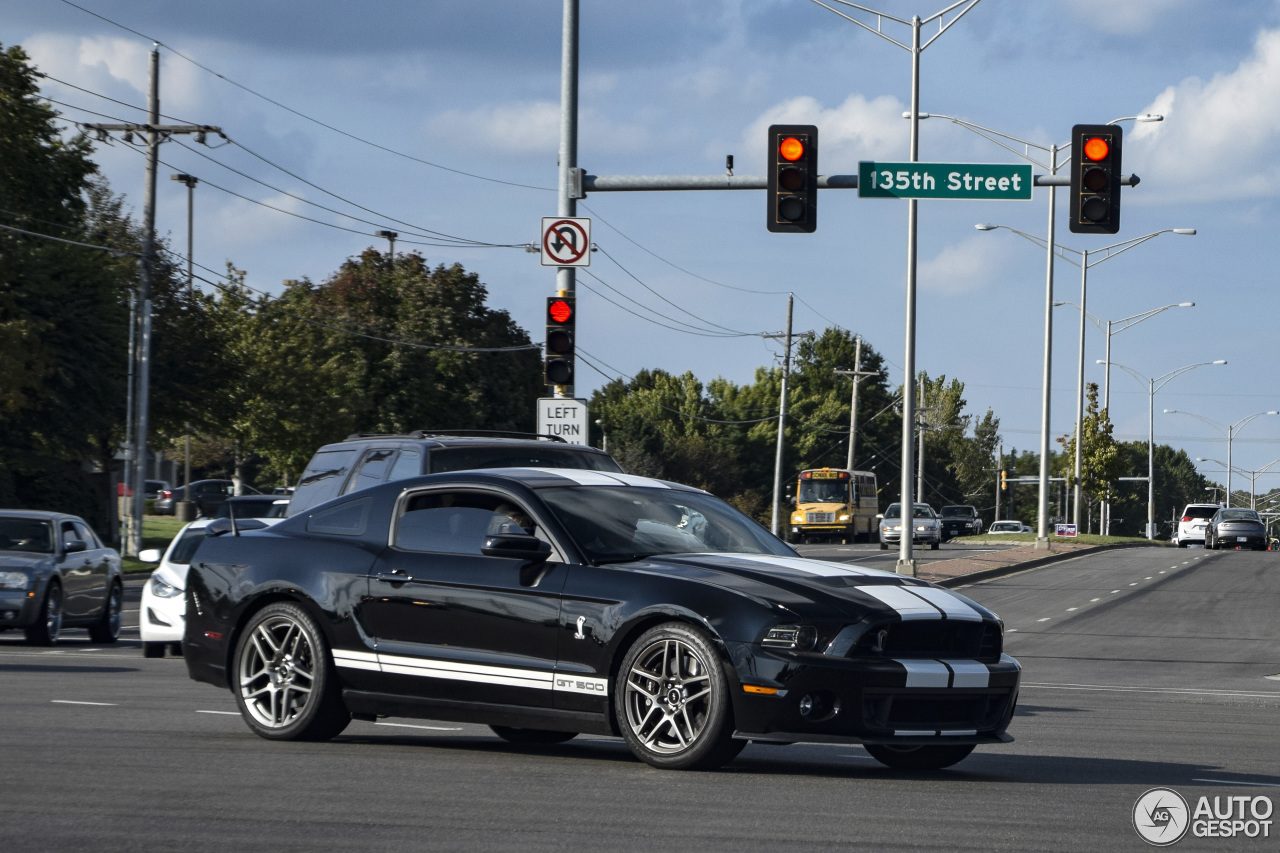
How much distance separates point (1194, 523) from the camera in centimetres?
6869

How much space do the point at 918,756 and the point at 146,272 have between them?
1363 inches

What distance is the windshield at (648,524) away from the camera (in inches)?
337

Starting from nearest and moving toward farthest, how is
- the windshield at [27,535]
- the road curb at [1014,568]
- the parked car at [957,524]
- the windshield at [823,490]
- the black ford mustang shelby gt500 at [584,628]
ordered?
the black ford mustang shelby gt500 at [584,628]
the windshield at [27,535]
the road curb at [1014,568]
the windshield at [823,490]
the parked car at [957,524]

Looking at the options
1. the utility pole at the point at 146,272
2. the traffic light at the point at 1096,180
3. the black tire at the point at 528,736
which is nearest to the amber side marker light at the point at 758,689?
the black tire at the point at 528,736

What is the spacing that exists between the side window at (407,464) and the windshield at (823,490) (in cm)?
5500

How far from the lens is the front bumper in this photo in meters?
7.61

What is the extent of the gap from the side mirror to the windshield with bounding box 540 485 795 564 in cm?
22

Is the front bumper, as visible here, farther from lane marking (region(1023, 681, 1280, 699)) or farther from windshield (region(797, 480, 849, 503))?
windshield (region(797, 480, 849, 503))

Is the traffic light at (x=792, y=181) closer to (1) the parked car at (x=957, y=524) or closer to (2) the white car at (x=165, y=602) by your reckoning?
(2) the white car at (x=165, y=602)

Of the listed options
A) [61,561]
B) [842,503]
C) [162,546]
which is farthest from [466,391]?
[61,561]

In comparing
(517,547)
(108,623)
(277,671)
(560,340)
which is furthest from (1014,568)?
(517,547)

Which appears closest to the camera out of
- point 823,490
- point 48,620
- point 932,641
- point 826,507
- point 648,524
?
point 932,641

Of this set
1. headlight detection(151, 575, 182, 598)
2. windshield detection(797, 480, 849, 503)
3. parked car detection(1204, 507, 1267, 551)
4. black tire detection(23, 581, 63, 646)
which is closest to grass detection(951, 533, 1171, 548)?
parked car detection(1204, 507, 1267, 551)

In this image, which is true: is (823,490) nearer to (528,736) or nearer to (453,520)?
(528,736)
